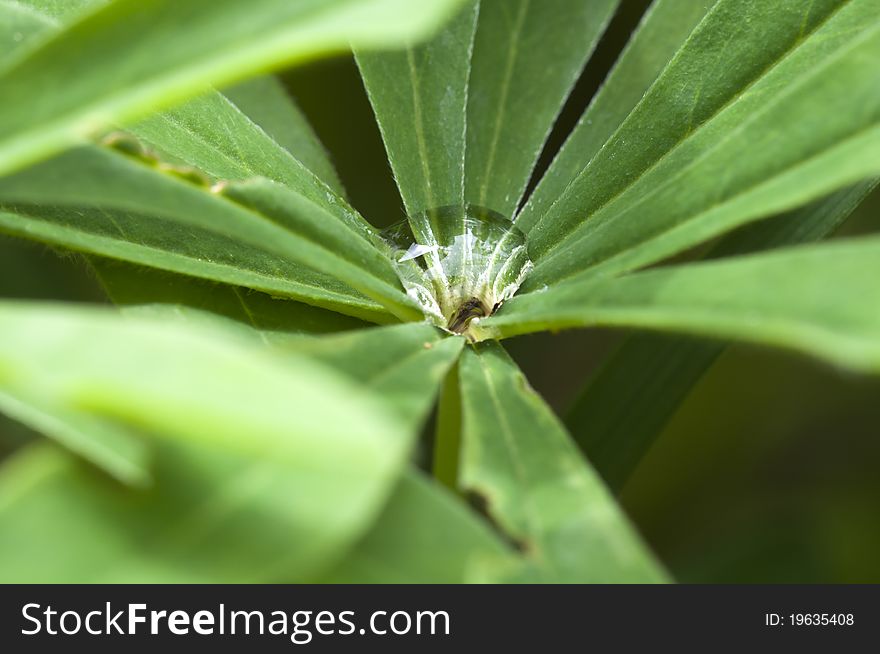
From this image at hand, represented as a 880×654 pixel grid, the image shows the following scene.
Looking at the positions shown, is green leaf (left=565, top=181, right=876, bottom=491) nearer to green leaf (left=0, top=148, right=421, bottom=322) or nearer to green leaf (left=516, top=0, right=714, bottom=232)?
green leaf (left=516, top=0, right=714, bottom=232)

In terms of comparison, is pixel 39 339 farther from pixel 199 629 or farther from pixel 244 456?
pixel 199 629

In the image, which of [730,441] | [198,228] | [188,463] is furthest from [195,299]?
[730,441]

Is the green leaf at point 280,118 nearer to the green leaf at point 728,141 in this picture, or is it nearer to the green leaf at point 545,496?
the green leaf at point 728,141

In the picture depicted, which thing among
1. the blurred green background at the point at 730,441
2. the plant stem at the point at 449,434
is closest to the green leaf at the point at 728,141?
the plant stem at the point at 449,434

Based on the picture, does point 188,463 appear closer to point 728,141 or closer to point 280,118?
point 728,141

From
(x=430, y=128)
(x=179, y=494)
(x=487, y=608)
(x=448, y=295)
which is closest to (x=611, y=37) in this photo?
(x=430, y=128)
